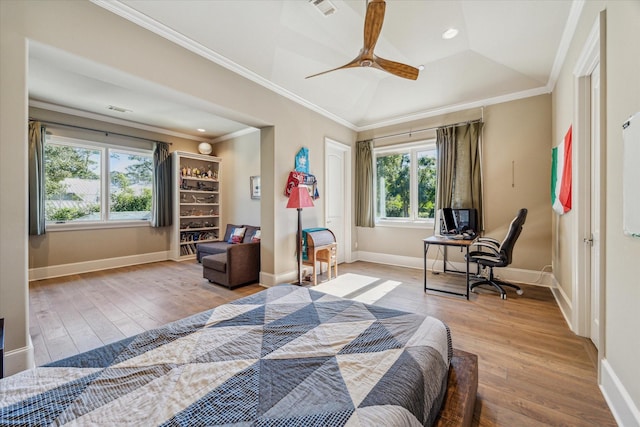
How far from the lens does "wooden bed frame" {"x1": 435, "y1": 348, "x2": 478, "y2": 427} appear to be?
3.50ft

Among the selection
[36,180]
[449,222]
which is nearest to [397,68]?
[449,222]

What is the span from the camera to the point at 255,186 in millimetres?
5777

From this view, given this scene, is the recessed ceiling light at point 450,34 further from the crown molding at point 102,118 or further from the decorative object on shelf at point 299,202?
the crown molding at point 102,118

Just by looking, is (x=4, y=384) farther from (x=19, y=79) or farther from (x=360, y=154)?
(x=360, y=154)

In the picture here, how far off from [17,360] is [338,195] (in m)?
4.53

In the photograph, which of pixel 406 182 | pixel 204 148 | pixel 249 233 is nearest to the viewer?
pixel 406 182

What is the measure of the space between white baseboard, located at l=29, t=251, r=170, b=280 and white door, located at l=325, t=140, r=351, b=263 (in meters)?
3.86

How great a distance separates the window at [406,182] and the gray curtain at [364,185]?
0.61ft

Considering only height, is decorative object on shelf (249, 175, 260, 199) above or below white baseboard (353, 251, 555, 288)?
above

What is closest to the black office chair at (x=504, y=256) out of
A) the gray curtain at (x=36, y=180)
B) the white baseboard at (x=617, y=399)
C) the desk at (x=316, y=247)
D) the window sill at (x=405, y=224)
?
the window sill at (x=405, y=224)

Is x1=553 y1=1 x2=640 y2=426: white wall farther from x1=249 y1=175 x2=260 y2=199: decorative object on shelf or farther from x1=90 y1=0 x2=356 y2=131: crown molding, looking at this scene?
x1=249 y1=175 x2=260 y2=199: decorative object on shelf

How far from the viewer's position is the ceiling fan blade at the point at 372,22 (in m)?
1.90

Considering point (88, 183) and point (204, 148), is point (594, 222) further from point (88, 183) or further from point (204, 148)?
point (88, 183)

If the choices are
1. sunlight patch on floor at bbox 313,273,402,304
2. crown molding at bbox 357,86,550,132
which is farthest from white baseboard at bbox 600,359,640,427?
crown molding at bbox 357,86,550,132
